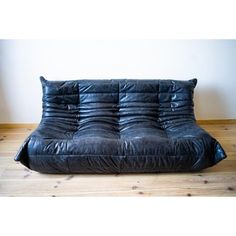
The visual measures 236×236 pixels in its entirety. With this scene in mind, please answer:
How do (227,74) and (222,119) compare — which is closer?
(227,74)

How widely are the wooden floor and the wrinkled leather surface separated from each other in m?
0.07

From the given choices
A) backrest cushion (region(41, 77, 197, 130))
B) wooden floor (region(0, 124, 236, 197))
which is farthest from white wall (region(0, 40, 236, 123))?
wooden floor (region(0, 124, 236, 197))

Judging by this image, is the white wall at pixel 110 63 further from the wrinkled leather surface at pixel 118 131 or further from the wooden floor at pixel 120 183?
the wooden floor at pixel 120 183

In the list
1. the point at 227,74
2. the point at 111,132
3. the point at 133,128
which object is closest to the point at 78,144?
the point at 111,132

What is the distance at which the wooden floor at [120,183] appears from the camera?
159cm

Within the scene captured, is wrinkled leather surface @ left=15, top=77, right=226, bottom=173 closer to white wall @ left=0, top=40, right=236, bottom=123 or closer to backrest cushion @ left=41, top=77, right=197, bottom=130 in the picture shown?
backrest cushion @ left=41, top=77, right=197, bottom=130

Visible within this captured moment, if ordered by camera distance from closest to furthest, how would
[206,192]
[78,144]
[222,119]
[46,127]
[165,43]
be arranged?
[206,192] < [78,144] < [46,127] < [165,43] < [222,119]

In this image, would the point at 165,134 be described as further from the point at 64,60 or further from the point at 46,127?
the point at 64,60

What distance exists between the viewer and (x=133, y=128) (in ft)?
6.58

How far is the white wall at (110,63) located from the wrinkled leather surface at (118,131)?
0.28m

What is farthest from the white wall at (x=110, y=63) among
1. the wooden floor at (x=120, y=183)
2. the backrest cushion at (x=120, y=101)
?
the wooden floor at (x=120, y=183)

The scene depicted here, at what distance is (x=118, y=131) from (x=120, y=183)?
50cm

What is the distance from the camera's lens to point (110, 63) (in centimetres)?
243
